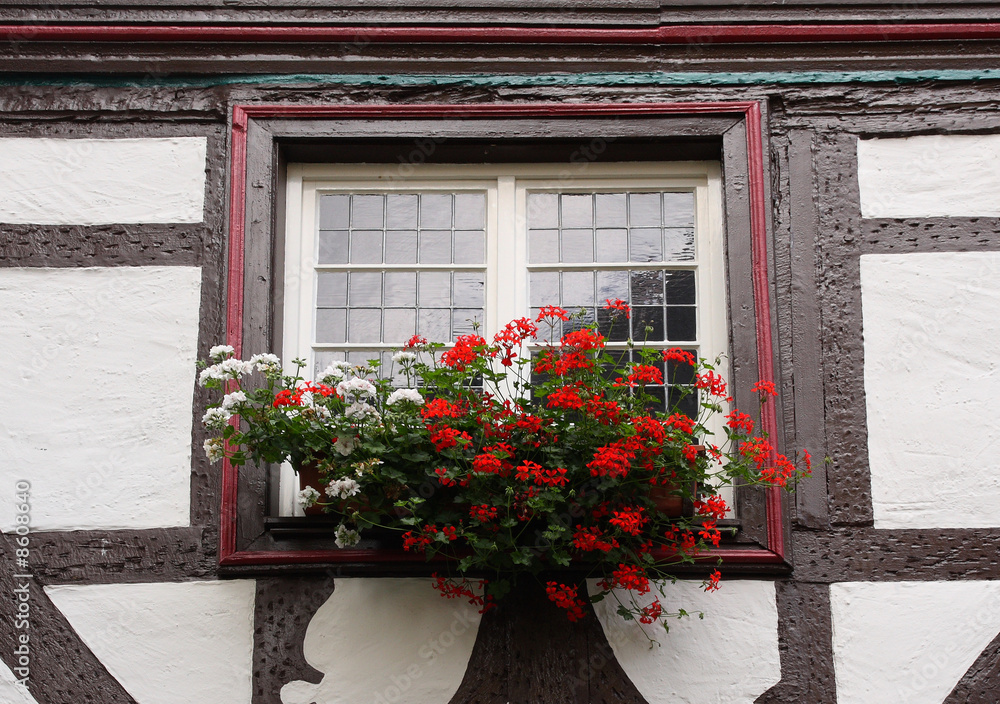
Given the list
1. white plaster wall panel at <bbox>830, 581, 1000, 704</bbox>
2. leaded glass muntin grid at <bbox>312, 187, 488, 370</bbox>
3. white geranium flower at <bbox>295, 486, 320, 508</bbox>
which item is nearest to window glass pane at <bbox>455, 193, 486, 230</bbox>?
leaded glass muntin grid at <bbox>312, 187, 488, 370</bbox>

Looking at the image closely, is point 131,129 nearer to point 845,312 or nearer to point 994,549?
point 845,312

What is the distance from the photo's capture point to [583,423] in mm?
3164

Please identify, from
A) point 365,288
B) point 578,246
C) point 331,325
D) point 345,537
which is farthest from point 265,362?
point 578,246

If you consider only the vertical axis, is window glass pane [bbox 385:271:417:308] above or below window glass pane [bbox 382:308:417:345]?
above

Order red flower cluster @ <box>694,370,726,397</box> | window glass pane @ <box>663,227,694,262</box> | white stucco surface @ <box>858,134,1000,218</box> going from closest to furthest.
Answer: red flower cluster @ <box>694,370,726,397</box> < white stucco surface @ <box>858,134,1000,218</box> < window glass pane @ <box>663,227,694,262</box>

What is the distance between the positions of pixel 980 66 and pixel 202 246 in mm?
3003

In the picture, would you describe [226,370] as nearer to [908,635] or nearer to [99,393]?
[99,393]

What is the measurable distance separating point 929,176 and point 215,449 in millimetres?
2698

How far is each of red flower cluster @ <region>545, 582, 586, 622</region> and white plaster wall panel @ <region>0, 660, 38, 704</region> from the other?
5.65 feet

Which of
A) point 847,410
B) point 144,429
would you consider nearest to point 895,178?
point 847,410

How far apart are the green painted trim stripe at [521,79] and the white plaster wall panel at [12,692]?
2.17 meters

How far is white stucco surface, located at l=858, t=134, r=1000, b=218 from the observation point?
3.74m

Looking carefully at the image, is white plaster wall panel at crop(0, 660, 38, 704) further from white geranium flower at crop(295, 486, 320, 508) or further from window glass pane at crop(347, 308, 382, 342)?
Result: window glass pane at crop(347, 308, 382, 342)

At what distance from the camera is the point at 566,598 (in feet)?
10.3
